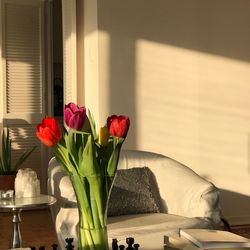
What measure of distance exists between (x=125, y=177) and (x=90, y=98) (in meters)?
1.57

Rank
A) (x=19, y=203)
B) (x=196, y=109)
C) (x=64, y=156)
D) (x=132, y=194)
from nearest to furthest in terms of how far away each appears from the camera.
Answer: (x=64, y=156), (x=19, y=203), (x=132, y=194), (x=196, y=109)

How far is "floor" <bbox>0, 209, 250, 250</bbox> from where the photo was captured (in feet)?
13.5

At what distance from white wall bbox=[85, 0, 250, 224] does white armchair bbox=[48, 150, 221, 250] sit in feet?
3.87

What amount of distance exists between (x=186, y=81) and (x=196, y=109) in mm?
278

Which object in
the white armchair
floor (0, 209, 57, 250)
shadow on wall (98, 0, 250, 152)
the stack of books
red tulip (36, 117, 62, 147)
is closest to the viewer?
red tulip (36, 117, 62, 147)

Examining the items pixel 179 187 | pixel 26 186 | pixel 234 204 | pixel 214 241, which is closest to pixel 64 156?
pixel 214 241

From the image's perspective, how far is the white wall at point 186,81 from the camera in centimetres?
439

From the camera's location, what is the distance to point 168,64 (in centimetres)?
453

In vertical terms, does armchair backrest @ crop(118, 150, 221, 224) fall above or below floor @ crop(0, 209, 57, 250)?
above

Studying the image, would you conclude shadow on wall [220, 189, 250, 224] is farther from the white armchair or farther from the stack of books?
the stack of books

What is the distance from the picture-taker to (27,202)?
9.18 ft

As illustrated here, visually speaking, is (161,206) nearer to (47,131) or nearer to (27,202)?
(27,202)

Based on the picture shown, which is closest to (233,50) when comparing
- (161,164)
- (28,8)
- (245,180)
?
(245,180)

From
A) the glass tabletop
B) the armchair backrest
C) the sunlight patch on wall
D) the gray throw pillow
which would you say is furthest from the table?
the sunlight patch on wall
